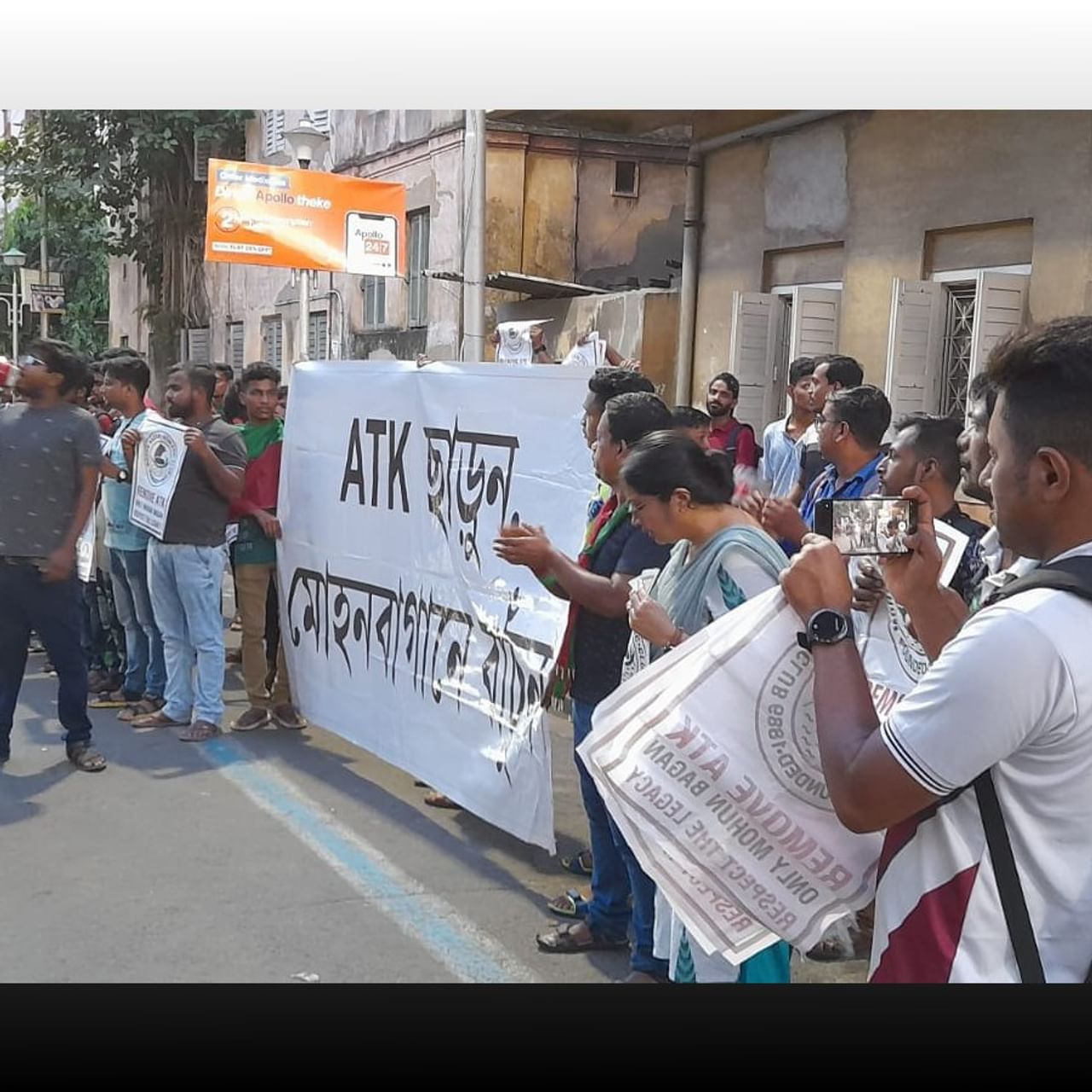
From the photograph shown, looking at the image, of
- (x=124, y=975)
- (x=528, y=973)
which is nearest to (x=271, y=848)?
(x=124, y=975)

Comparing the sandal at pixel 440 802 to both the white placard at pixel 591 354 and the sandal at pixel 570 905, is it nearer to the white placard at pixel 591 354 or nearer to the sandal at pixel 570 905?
the sandal at pixel 570 905

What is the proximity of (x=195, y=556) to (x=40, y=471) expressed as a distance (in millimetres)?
792

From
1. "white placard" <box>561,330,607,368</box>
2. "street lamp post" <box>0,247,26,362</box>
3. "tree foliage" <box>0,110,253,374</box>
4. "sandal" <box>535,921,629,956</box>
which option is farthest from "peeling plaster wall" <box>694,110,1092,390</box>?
"street lamp post" <box>0,247,26,362</box>

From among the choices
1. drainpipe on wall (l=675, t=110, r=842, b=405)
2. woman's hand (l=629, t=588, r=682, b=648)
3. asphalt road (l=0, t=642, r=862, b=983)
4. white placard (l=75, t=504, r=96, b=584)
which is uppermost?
drainpipe on wall (l=675, t=110, r=842, b=405)

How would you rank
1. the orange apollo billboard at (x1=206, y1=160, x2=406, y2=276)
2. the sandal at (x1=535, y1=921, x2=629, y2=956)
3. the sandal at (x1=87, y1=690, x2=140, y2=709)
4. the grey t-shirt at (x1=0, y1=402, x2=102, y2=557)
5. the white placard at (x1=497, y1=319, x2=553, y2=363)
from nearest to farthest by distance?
the sandal at (x1=535, y1=921, x2=629, y2=956), the grey t-shirt at (x1=0, y1=402, x2=102, y2=557), the sandal at (x1=87, y1=690, x2=140, y2=709), the orange apollo billboard at (x1=206, y1=160, x2=406, y2=276), the white placard at (x1=497, y1=319, x2=553, y2=363)

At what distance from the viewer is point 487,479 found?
4160mm

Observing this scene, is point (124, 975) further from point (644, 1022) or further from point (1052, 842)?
point (1052, 842)

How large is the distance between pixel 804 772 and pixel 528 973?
1793mm

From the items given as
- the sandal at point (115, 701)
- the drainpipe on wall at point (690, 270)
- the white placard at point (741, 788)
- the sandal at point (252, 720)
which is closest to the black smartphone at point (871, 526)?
the white placard at point (741, 788)

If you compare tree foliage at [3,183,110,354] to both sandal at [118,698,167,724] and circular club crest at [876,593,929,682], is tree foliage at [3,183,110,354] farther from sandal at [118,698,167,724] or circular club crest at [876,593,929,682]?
circular club crest at [876,593,929,682]

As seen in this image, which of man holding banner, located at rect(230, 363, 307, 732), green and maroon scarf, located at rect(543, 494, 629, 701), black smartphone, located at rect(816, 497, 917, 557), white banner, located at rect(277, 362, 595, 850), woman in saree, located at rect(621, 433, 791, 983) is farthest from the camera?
man holding banner, located at rect(230, 363, 307, 732)

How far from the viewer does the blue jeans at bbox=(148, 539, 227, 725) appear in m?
5.71

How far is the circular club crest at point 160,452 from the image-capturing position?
5.69m

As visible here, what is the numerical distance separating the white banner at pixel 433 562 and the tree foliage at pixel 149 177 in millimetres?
3436
